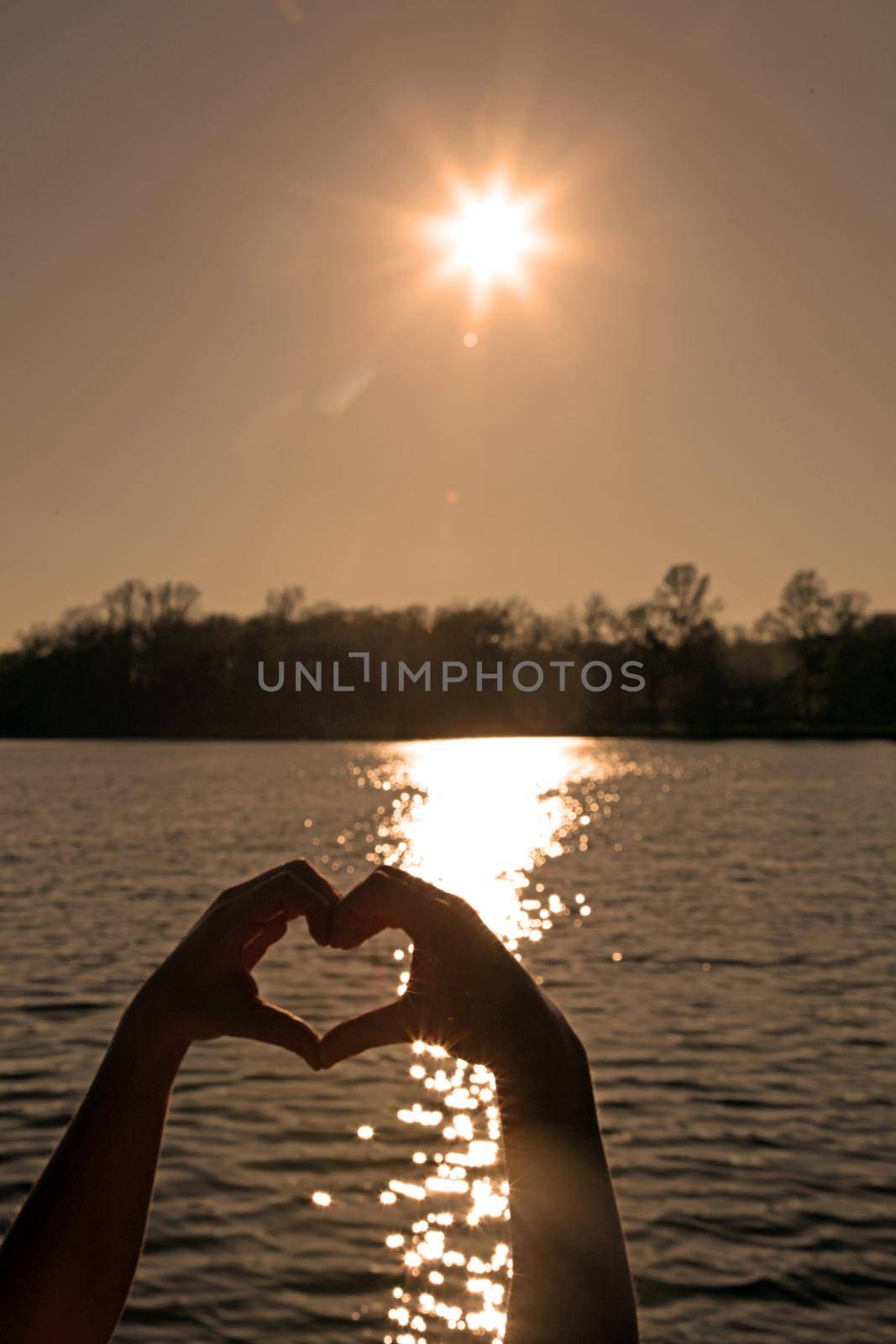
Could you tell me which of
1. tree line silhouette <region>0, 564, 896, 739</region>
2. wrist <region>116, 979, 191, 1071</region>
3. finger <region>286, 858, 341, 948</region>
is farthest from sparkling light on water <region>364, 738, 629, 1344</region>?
tree line silhouette <region>0, 564, 896, 739</region>

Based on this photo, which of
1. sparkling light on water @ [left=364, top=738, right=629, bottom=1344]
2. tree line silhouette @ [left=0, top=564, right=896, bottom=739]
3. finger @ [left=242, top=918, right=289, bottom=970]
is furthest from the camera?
tree line silhouette @ [left=0, top=564, right=896, bottom=739]

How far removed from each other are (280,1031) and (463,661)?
152573 millimetres

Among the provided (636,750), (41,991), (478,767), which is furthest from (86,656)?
(41,991)

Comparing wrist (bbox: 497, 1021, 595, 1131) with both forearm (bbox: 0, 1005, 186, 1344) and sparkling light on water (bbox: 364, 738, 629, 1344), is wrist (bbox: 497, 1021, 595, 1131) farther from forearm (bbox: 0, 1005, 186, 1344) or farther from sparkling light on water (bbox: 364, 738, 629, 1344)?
forearm (bbox: 0, 1005, 186, 1344)

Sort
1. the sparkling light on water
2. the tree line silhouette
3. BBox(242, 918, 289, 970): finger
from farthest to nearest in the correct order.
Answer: the tree line silhouette
the sparkling light on water
BBox(242, 918, 289, 970): finger

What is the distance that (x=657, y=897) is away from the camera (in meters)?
30.7

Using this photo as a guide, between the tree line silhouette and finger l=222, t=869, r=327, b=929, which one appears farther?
the tree line silhouette

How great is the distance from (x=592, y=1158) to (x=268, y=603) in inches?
6081

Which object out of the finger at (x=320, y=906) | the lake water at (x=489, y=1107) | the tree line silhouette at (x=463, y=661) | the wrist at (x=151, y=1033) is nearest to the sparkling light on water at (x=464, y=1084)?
the lake water at (x=489, y=1107)

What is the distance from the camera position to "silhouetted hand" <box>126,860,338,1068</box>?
125cm

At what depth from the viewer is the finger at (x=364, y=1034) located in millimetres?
1263

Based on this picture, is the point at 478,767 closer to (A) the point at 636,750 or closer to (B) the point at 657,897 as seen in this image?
(A) the point at 636,750

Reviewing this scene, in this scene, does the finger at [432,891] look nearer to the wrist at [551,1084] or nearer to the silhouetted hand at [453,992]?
the silhouetted hand at [453,992]

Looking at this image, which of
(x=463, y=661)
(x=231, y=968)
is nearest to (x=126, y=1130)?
(x=231, y=968)
